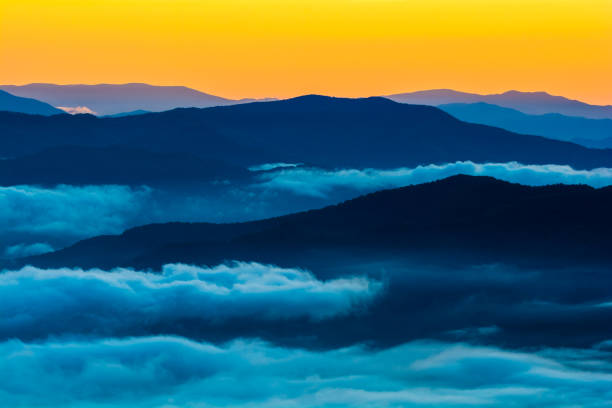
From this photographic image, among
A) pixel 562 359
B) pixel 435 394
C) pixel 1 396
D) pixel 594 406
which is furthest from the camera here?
pixel 1 396

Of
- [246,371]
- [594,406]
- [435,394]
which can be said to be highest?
[246,371]

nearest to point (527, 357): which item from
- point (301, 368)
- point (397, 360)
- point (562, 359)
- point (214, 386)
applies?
point (562, 359)

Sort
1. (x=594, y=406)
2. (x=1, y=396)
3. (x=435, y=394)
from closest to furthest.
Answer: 1. (x=594, y=406)
2. (x=435, y=394)
3. (x=1, y=396)

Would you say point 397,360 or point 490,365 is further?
point 397,360

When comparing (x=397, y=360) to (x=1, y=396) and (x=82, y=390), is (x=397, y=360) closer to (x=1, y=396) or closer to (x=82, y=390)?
(x=82, y=390)

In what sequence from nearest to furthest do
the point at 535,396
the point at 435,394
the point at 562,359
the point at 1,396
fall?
the point at 535,396 → the point at 435,394 → the point at 562,359 → the point at 1,396

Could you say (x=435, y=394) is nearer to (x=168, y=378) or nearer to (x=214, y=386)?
(x=214, y=386)

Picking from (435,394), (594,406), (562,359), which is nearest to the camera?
(594,406)

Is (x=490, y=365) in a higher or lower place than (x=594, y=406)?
higher

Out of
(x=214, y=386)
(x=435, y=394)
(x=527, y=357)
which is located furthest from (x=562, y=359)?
(x=214, y=386)
